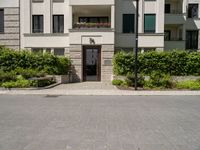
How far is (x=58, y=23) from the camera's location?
24453 mm

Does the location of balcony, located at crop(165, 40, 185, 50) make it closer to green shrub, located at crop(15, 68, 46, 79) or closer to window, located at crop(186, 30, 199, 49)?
window, located at crop(186, 30, 199, 49)

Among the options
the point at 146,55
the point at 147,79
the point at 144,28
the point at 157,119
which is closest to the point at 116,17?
the point at 144,28

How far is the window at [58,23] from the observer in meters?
24.4

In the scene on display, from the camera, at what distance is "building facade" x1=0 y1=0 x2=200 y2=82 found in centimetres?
2241

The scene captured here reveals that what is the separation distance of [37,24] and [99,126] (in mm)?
19406

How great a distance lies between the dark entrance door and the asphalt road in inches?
475

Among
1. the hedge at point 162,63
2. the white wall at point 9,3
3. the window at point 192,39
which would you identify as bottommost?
the hedge at point 162,63

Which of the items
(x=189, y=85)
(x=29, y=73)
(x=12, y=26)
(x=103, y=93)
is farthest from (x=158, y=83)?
(x=12, y=26)

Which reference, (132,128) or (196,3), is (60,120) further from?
(196,3)

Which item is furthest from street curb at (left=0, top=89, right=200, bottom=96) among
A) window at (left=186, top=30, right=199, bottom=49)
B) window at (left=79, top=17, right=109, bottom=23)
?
window at (left=186, top=30, right=199, bottom=49)

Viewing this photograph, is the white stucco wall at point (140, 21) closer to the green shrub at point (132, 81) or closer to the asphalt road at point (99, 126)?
the green shrub at point (132, 81)

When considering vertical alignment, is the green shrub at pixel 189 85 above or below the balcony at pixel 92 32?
below

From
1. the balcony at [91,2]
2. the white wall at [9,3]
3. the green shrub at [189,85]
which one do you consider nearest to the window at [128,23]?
the balcony at [91,2]

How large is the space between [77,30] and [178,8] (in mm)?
13383
